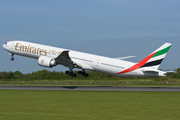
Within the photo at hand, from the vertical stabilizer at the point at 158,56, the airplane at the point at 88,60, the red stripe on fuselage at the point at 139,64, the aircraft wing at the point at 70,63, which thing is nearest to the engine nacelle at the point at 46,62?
the airplane at the point at 88,60

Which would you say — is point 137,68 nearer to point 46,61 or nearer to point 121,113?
point 46,61

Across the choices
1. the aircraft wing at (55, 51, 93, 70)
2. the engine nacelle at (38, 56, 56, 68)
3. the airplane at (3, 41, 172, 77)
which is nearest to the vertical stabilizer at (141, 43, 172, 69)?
the airplane at (3, 41, 172, 77)

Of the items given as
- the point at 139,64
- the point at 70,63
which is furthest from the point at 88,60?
the point at 139,64

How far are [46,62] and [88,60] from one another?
812cm

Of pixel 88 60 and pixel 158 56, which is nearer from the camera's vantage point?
pixel 158 56

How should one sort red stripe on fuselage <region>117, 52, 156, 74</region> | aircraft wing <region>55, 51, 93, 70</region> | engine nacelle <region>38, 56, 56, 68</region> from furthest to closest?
aircraft wing <region>55, 51, 93, 70</region> → engine nacelle <region>38, 56, 56, 68</region> → red stripe on fuselage <region>117, 52, 156, 74</region>

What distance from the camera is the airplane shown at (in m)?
44.2

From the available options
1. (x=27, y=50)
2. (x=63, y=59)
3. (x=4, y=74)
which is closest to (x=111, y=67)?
(x=63, y=59)

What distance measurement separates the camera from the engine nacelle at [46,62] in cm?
4672

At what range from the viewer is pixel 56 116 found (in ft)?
58.5

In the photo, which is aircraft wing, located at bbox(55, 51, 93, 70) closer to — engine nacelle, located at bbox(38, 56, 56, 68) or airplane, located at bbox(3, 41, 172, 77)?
airplane, located at bbox(3, 41, 172, 77)

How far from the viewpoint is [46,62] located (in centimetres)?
4672

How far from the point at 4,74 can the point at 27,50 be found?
45.9 m

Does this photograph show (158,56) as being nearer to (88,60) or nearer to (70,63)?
(88,60)
